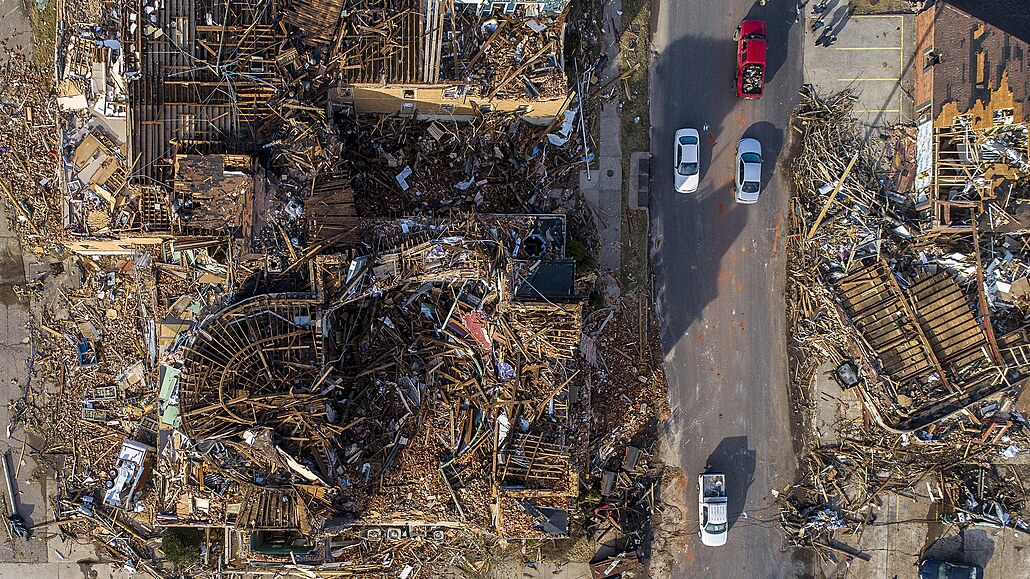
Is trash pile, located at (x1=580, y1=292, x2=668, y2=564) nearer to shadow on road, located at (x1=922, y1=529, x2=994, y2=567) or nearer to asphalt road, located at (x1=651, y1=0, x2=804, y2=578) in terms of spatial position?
asphalt road, located at (x1=651, y1=0, x2=804, y2=578)

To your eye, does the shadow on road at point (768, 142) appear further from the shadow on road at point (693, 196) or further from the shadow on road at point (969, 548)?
the shadow on road at point (969, 548)

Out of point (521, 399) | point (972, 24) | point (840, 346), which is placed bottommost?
point (521, 399)

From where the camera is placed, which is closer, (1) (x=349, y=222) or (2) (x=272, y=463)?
(2) (x=272, y=463)

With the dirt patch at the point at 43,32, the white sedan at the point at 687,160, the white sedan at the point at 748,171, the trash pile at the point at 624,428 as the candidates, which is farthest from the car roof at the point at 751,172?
the dirt patch at the point at 43,32

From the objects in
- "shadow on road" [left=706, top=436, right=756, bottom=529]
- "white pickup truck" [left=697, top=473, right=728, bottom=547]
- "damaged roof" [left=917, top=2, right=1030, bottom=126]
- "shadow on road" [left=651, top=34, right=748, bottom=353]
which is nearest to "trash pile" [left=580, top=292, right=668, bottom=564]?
"shadow on road" [left=651, top=34, right=748, bottom=353]

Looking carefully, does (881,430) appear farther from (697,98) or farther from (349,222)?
(349,222)

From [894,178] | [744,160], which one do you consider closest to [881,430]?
[894,178]
